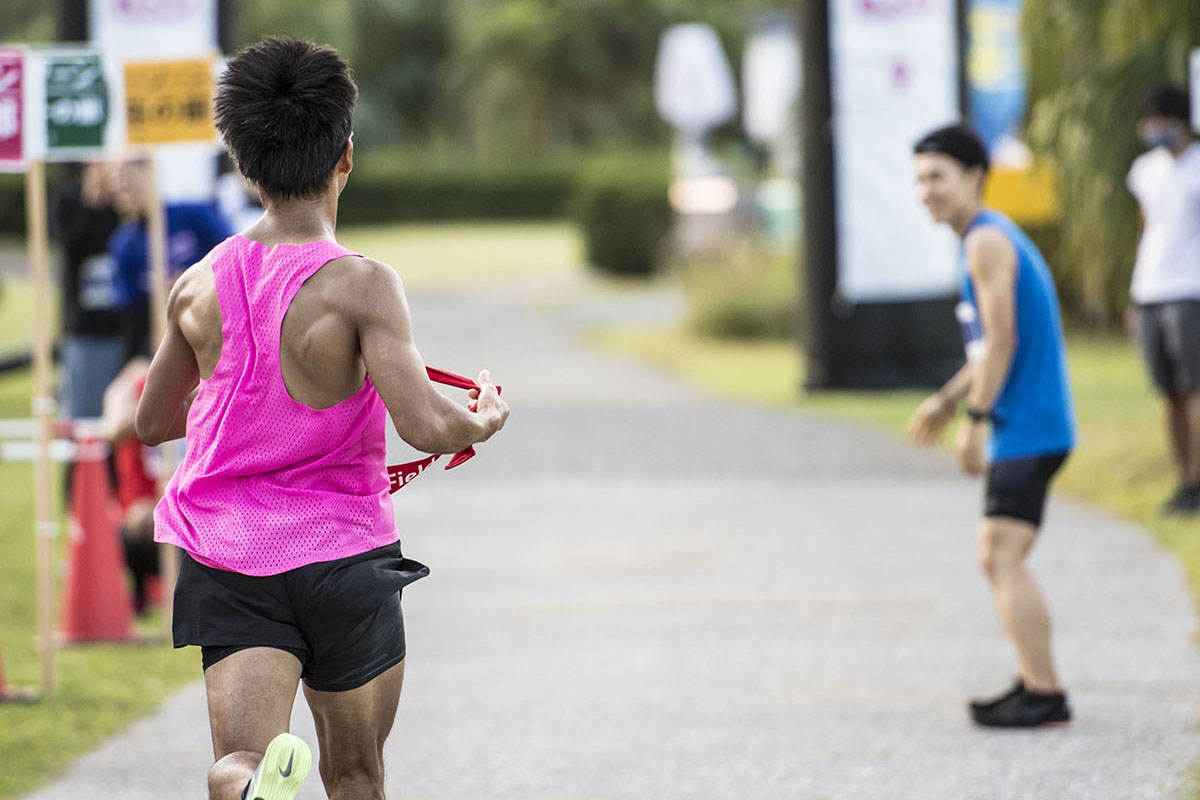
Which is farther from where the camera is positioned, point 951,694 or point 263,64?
point 951,694

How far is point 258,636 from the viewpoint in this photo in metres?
3.40

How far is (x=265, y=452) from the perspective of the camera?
3.36 metres

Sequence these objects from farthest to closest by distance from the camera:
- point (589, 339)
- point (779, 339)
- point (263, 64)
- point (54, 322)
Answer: point (54, 322) < point (589, 339) < point (779, 339) < point (263, 64)

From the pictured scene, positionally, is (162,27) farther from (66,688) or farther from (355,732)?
(355,732)

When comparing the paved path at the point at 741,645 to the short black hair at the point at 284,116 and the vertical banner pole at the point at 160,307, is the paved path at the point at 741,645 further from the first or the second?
the short black hair at the point at 284,116

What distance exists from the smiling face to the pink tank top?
2.75 meters

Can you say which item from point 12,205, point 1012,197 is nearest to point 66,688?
point 1012,197

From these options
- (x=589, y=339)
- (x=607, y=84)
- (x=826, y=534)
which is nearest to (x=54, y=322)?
(x=589, y=339)

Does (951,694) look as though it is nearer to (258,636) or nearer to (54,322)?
(258,636)

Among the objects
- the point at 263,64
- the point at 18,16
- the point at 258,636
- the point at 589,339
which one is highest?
the point at 18,16

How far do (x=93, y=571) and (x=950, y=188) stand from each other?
12.2 ft

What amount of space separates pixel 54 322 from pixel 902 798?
69.5 ft

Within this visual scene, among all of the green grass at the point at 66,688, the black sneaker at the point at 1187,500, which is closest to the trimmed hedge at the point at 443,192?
the black sneaker at the point at 1187,500

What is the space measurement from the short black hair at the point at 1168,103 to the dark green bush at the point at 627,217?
21642 millimetres
